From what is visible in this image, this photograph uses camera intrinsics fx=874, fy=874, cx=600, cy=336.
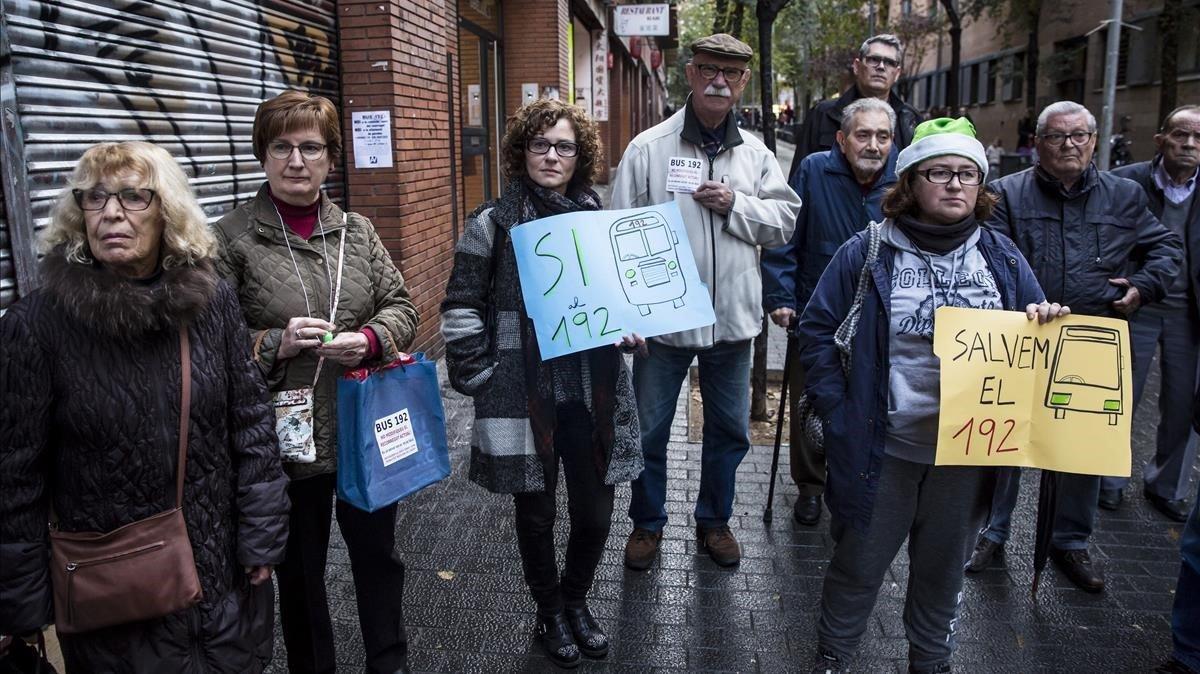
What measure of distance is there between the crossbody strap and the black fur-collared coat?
0.01 meters

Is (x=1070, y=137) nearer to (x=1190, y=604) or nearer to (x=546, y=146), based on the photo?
(x=1190, y=604)

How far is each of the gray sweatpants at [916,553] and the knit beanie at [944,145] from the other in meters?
0.97

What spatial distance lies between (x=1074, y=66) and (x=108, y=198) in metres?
31.4

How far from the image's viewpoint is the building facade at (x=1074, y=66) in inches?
850

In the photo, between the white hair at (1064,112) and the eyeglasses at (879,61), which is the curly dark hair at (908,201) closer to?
the white hair at (1064,112)

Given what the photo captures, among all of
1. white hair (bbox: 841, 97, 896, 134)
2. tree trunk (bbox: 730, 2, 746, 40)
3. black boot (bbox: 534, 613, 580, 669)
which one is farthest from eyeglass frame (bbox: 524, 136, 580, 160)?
tree trunk (bbox: 730, 2, 746, 40)

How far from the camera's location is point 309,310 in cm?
256

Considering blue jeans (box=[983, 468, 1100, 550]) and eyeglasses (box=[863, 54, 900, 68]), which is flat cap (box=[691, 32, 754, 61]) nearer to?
eyeglasses (box=[863, 54, 900, 68])

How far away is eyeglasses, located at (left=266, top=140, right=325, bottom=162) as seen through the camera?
2520 millimetres

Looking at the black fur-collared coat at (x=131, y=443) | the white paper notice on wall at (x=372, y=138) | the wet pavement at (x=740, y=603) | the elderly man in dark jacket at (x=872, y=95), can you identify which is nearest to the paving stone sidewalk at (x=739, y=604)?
the wet pavement at (x=740, y=603)

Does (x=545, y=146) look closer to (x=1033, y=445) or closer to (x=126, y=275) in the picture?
(x=126, y=275)

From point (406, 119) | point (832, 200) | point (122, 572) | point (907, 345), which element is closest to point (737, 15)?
point (406, 119)

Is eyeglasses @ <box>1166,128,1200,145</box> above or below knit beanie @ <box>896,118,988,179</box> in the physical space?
above

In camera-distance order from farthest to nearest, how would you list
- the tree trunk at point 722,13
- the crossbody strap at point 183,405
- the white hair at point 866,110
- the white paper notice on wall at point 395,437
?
the tree trunk at point 722,13 < the white hair at point 866,110 < the white paper notice on wall at point 395,437 < the crossbody strap at point 183,405
